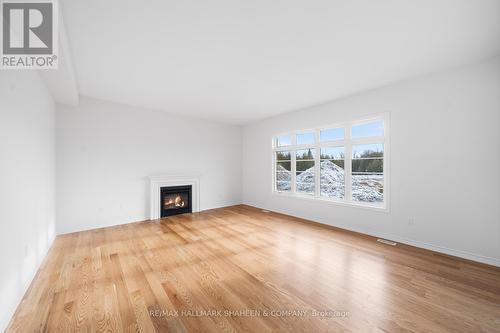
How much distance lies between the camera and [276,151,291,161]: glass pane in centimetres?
550

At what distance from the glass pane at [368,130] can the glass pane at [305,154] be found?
107 centimetres

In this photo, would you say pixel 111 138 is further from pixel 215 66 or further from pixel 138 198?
pixel 215 66

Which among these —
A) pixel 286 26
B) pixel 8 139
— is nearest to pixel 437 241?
pixel 286 26

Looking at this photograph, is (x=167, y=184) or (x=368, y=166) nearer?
(x=368, y=166)

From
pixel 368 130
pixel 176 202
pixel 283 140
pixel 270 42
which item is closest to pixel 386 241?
pixel 368 130

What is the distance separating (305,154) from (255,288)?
3.65 meters

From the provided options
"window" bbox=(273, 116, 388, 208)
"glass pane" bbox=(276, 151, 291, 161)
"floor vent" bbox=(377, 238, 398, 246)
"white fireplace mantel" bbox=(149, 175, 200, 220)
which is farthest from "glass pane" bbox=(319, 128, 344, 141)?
"white fireplace mantel" bbox=(149, 175, 200, 220)

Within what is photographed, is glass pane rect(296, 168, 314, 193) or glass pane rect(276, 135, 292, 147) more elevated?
glass pane rect(276, 135, 292, 147)

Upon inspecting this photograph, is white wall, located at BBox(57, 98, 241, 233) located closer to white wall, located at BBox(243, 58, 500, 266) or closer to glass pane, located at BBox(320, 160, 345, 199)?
glass pane, located at BBox(320, 160, 345, 199)

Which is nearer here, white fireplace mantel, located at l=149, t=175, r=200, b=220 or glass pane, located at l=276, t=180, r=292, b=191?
white fireplace mantel, located at l=149, t=175, r=200, b=220

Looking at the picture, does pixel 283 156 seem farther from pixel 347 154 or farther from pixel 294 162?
pixel 347 154

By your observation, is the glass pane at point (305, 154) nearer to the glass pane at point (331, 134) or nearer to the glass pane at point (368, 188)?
the glass pane at point (331, 134)

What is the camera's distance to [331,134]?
445cm

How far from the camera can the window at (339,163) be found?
371 cm
